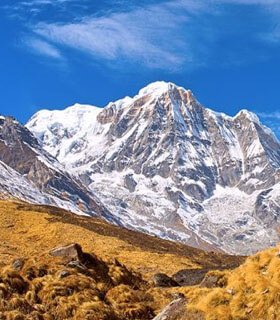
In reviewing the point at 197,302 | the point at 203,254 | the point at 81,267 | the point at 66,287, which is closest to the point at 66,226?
the point at 203,254

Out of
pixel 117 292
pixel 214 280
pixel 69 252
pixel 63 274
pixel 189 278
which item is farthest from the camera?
pixel 189 278

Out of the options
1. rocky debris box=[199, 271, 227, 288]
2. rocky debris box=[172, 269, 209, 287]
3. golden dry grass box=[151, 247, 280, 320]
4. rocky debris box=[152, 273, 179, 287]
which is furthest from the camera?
rocky debris box=[172, 269, 209, 287]

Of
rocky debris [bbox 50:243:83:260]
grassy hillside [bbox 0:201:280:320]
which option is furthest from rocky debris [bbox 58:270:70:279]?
rocky debris [bbox 50:243:83:260]

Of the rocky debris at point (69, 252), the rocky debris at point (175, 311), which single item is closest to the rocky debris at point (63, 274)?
the rocky debris at point (69, 252)

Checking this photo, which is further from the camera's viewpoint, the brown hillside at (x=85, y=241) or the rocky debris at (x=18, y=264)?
the brown hillside at (x=85, y=241)

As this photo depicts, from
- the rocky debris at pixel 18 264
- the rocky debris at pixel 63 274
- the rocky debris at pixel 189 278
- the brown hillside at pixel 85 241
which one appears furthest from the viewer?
the brown hillside at pixel 85 241

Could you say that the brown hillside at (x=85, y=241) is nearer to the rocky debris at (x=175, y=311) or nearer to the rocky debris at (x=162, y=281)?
the rocky debris at (x=162, y=281)

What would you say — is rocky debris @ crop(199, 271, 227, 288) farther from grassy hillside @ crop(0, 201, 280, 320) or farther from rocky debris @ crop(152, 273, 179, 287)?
rocky debris @ crop(152, 273, 179, 287)

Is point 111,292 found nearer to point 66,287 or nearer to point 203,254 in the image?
point 66,287

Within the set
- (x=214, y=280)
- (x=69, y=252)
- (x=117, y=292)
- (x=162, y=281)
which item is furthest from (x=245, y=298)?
(x=162, y=281)

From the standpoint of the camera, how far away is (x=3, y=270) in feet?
92.3

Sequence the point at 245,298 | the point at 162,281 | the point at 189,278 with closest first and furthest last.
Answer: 1. the point at 245,298
2. the point at 162,281
3. the point at 189,278

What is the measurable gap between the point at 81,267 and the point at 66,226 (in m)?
37.8

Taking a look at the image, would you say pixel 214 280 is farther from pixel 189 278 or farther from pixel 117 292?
pixel 189 278
